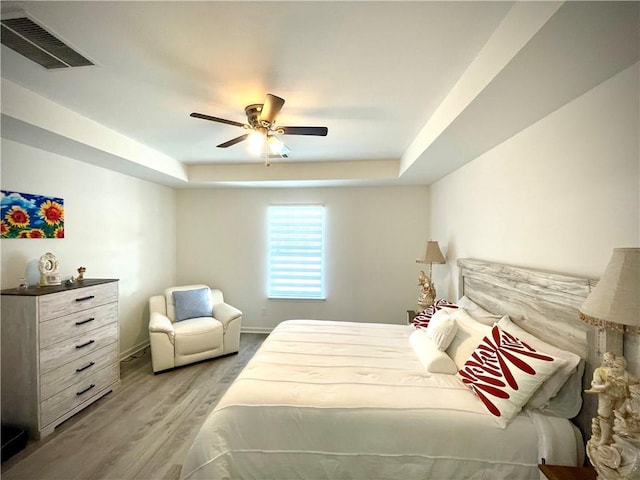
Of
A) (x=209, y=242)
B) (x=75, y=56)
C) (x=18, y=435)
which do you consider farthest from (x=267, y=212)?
(x=18, y=435)

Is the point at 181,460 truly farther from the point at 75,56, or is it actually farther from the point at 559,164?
the point at 559,164

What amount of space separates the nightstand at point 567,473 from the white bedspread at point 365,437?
0.08 metres

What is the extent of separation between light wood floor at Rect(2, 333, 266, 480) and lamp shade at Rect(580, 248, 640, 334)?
247cm

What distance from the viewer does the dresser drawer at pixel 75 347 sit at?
2.20 meters

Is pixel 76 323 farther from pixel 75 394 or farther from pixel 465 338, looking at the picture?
pixel 465 338

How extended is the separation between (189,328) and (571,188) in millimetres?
3758

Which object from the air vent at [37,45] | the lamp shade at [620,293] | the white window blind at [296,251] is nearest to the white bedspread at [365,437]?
the lamp shade at [620,293]

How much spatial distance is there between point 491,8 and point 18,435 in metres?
3.87

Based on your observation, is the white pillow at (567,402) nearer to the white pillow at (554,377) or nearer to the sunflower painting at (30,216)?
the white pillow at (554,377)

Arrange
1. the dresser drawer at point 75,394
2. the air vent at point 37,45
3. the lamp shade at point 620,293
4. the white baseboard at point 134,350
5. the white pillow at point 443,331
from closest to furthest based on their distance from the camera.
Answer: the lamp shade at point 620,293 → the air vent at point 37,45 → the white pillow at point 443,331 → the dresser drawer at point 75,394 → the white baseboard at point 134,350

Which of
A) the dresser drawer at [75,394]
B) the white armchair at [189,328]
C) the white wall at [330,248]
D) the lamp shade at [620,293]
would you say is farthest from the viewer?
the white wall at [330,248]

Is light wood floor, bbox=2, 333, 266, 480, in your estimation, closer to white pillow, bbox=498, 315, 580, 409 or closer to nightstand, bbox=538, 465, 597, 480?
nightstand, bbox=538, 465, 597, 480

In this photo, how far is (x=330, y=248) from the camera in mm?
4547

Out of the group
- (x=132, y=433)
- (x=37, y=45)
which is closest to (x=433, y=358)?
(x=132, y=433)
